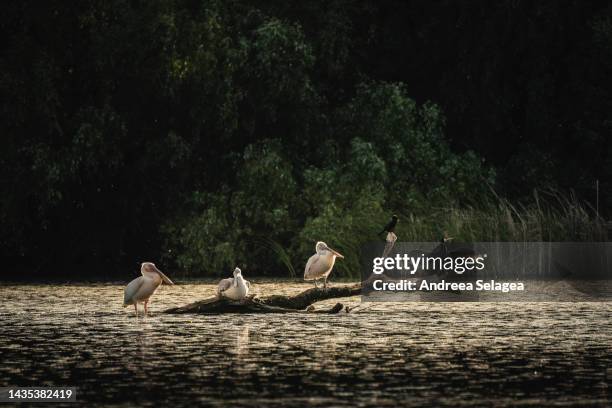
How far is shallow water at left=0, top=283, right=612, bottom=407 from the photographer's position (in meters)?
9.45

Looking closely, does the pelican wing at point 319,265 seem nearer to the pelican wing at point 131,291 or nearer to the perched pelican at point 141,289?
the perched pelican at point 141,289

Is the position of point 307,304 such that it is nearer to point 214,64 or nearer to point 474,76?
point 214,64

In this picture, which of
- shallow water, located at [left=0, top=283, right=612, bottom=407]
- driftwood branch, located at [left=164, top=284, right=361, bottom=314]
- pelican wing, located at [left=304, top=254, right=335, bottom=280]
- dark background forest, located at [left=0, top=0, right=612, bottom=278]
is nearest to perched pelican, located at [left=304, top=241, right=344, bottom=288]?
pelican wing, located at [left=304, top=254, right=335, bottom=280]

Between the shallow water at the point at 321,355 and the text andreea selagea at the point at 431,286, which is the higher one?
the text andreea selagea at the point at 431,286

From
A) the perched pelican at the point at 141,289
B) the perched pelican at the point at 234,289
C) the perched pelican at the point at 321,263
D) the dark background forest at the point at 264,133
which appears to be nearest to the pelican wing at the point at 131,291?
the perched pelican at the point at 141,289

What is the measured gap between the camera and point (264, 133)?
1120 inches

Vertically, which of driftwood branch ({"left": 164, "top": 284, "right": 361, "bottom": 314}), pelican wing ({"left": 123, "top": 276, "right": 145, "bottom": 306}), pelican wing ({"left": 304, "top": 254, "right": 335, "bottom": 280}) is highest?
pelican wing ({"left": 304, "top": 254, "right": 335, "bottom": 280})

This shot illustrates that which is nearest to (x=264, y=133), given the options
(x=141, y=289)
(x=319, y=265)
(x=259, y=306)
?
(x=319, y=265)

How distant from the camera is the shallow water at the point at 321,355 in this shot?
9.45 m

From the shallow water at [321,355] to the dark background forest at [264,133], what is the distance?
8.44m

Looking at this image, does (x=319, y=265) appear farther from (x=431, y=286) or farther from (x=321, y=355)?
(x=321, y=355)

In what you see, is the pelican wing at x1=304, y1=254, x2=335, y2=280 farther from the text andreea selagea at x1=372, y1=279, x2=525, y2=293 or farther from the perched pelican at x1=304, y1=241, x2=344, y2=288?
the text andreea selagea at x1=372, y1=279, x2=525, y2=293

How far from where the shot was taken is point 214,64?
26125mm

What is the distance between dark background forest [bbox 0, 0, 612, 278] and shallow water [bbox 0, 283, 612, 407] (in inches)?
332
